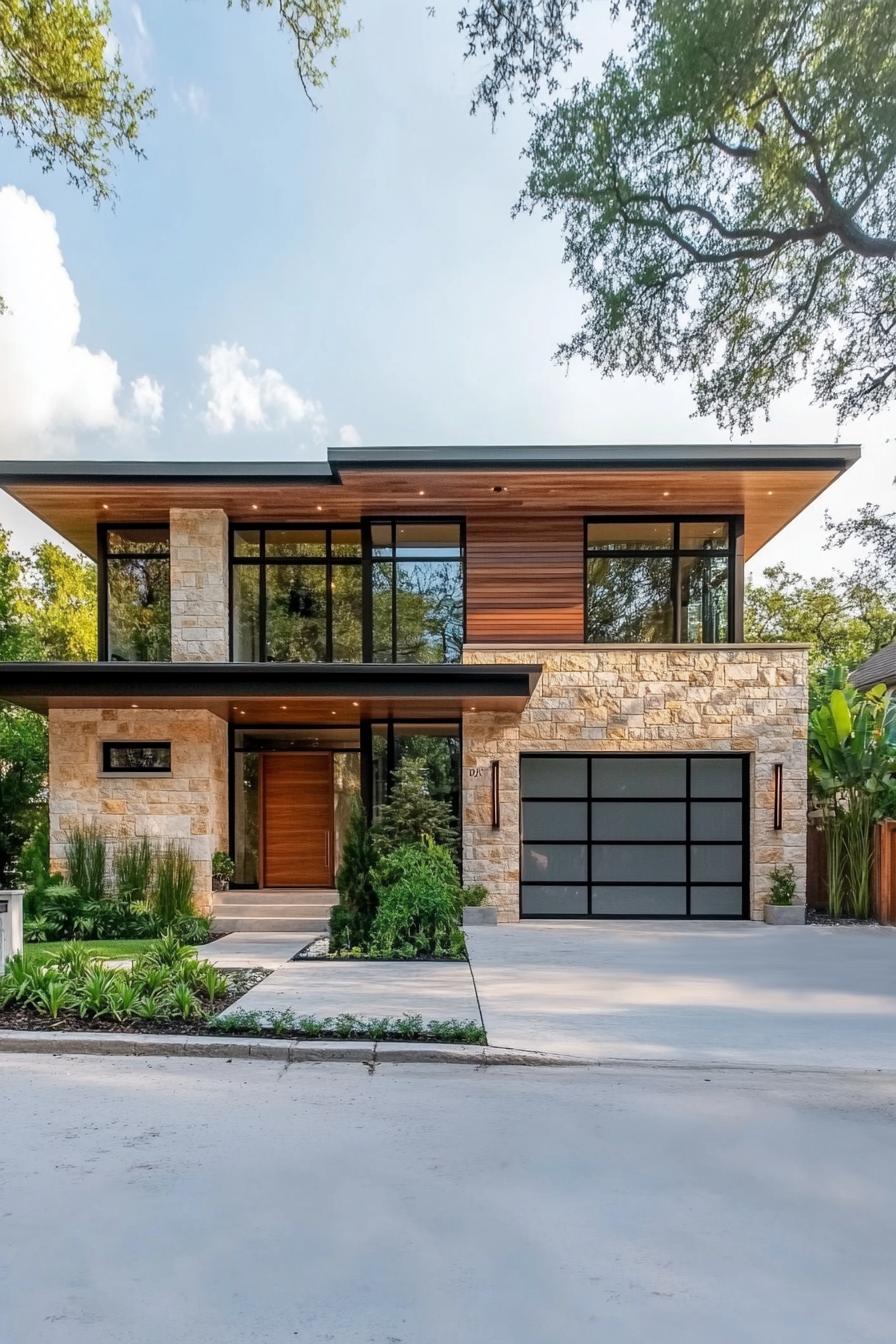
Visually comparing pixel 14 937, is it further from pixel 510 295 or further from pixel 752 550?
pixel 752 550

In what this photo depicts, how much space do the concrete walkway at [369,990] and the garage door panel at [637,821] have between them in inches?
178

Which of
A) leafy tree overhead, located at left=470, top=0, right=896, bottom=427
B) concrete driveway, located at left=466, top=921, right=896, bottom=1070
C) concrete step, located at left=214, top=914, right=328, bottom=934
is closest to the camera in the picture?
concrete driveway, located at left=466, top=921, right=896, bottom=1070

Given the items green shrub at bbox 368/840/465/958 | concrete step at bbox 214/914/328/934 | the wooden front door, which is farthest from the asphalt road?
the wooden front door

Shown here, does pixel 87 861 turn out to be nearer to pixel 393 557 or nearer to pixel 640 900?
pixel 393 557

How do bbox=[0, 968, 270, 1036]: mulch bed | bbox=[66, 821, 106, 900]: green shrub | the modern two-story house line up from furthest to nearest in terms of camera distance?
the modern two-story house, bbox=[66, 821, 106, 900]: green shrub, bbox=[0, 968, 270, 1036]: mulch bed

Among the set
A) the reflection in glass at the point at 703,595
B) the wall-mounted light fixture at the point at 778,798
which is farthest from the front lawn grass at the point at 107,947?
the reflection in glass at the point at 703,595

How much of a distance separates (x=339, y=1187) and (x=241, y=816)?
10173 millimetres

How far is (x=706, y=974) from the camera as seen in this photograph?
864 cm

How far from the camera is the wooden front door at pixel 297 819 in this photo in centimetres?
1381

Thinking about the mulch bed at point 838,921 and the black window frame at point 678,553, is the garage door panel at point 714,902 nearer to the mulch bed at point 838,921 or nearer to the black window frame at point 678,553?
the mulch bed at point 838,921

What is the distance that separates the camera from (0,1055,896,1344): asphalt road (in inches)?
115

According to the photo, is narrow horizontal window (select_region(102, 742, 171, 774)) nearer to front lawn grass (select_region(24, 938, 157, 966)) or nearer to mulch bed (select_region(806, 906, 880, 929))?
front lawn grass (select_region(24, 938, 157, 966))

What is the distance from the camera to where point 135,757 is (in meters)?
12.5

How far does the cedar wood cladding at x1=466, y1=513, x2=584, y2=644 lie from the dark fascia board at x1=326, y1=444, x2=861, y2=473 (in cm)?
179
